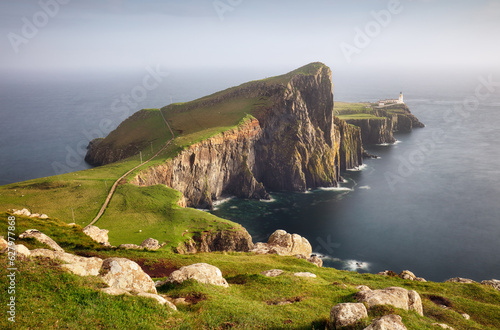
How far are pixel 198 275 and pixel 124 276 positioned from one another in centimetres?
630

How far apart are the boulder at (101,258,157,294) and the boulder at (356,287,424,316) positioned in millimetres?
16311

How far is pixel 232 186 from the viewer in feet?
400

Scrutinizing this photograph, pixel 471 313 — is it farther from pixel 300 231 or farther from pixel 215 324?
pixel 300 231

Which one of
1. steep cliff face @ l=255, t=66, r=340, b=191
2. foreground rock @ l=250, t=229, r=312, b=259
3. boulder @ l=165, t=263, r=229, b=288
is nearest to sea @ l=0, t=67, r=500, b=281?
steep cliff face @ l=255, t=66, r=340, b=191

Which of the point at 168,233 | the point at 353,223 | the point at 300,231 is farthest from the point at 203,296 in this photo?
the point at 353,223

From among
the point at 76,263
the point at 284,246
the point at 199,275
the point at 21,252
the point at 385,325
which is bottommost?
the point at 284,246

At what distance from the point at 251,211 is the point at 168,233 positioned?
4707 centimetres

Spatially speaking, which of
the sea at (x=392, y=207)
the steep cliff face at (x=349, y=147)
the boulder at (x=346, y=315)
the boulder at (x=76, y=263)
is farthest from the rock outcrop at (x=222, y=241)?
the steep cliff face at (x=349, y=147)

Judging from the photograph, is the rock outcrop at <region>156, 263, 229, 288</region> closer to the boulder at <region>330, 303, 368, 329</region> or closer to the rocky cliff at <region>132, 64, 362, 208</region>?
the boulder at <region>330, 303, 368, 329</region>

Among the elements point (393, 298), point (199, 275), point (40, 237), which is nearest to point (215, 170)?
point (40, 237)

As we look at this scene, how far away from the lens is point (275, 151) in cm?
12988

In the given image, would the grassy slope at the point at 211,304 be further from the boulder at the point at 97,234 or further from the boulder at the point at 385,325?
the boulder at the point at 97,234

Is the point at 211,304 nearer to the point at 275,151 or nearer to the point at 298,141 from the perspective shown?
the point at 275,151

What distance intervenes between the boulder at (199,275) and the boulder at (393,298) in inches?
465
